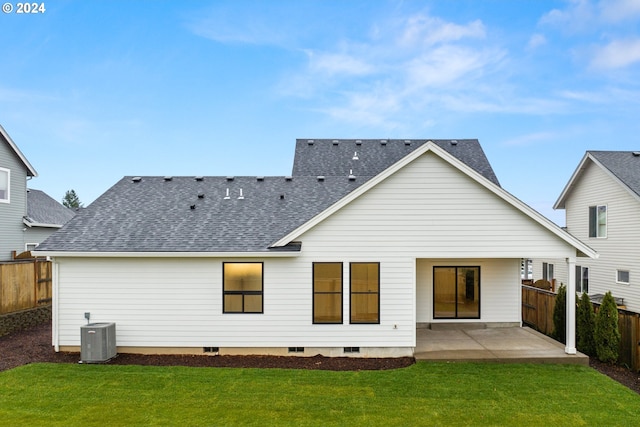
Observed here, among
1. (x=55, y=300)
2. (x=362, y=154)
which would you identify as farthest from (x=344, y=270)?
(x=362, y=154)

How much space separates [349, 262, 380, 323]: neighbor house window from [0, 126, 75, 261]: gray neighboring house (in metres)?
17.1

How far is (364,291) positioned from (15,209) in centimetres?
1789

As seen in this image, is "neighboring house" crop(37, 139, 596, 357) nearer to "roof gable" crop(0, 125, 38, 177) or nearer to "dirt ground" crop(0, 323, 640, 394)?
"dirt ground" crop(0, 323, 640, 394)

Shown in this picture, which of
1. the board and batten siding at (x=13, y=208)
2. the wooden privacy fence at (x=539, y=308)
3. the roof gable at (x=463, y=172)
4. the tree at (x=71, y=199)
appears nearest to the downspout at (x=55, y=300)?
the roof gable at (x=463, y=172)

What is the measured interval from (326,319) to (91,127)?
25.4m

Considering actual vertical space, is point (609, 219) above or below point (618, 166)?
below

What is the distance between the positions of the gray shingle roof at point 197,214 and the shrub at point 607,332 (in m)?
8.22

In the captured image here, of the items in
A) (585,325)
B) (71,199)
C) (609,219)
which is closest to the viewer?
(585,325)

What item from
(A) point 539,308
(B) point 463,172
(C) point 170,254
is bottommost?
(A) point 539,308

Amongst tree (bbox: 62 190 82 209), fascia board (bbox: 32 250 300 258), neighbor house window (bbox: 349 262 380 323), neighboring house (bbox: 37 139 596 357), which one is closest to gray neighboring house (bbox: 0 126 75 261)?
neighboring house (bbox: 37 139 596 357)

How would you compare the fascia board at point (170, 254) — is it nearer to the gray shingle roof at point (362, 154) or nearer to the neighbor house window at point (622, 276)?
the gray shingle roof at point (362, 154)

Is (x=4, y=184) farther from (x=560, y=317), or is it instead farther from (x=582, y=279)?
(x=582, y=279)

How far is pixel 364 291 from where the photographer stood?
10383 mm

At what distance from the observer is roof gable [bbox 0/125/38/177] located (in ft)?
54.8
